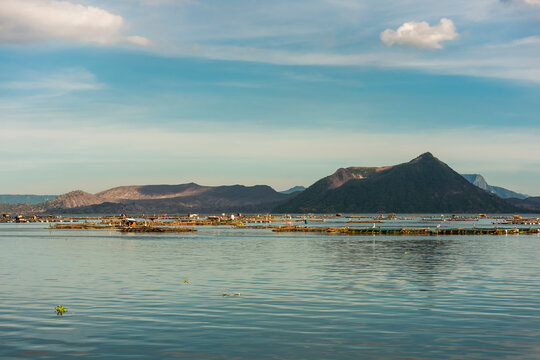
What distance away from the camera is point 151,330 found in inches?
1098

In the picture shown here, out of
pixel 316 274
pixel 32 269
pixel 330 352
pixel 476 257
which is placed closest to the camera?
pixel 330 352

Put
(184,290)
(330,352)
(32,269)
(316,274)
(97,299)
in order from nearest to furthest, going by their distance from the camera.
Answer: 1. (330,352)
2. (97,299)
3. (184,290)
4. (316,274)
5. (32,269)

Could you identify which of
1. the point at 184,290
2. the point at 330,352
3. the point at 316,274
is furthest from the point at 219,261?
the point at 330,352

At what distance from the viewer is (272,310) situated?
33562mm

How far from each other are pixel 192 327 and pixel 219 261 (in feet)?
129

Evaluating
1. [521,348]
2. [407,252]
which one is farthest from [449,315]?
[407,252]

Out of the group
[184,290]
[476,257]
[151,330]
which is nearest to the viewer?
[151,330]

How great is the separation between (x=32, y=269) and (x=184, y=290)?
2413 centimetres

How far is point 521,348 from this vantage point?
955 inches

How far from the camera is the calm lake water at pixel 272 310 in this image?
79.4 feet

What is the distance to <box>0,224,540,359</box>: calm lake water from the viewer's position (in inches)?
952

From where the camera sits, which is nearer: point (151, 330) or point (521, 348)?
point (521, 348)

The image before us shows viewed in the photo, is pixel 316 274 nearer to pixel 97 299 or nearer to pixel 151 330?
pixel 97 299

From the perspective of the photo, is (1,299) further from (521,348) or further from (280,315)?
(521,348)
